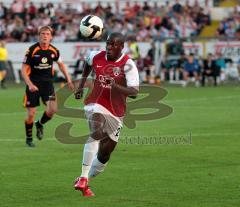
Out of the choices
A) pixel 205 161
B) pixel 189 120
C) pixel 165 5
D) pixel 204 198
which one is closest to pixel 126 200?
pixel 204 198

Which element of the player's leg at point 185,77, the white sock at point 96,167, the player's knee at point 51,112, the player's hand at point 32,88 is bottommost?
the player's leg at point 185,77

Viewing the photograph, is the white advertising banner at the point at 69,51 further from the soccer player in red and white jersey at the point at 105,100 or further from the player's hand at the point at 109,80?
the player's hand at the point at 109,80

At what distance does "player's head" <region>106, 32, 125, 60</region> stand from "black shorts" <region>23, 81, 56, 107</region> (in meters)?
5.83

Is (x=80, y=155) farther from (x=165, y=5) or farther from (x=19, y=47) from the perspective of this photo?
(x=165, y=5)

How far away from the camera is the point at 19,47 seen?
40344mm

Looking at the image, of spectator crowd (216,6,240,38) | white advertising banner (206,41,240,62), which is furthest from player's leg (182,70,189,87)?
spectator crowd (216,6,240,38)

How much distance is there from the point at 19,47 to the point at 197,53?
873 cm

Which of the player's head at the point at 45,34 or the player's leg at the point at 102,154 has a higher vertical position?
the player's head at the point at 45,34

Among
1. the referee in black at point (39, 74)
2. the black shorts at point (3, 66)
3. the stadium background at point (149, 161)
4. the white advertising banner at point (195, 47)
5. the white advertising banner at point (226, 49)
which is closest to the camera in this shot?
the stadium background at point (149, 161)

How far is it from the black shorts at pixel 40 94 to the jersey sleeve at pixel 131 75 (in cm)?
581

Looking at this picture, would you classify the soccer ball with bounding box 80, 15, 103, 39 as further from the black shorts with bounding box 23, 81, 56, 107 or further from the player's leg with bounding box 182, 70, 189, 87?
the player's leg with bounding box 182, 70, 189, 87

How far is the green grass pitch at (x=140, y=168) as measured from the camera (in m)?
10.1

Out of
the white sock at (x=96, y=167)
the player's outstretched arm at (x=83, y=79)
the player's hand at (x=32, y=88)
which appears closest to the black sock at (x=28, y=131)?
the player's hand at (x=32, y=88)

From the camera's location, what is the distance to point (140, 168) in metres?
12.8
